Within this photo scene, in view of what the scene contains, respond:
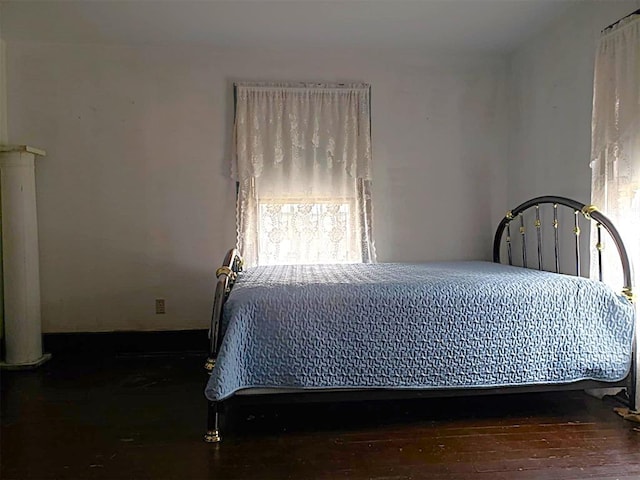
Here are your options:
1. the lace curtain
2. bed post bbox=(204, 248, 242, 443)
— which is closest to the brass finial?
the lace curtain

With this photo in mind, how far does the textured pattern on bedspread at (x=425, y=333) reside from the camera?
6.82 ft

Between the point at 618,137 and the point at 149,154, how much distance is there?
10.3ft

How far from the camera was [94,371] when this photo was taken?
309 centimetres

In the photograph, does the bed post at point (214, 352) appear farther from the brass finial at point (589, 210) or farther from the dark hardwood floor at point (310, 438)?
the brass finial at point (589, 210)

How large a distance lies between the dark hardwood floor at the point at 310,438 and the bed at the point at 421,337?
181mm

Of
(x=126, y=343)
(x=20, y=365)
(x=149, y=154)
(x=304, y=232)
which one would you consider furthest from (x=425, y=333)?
(x=20, y=365)

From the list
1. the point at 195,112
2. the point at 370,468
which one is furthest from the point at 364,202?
the point at 370,468

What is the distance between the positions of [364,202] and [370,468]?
7.18 feet

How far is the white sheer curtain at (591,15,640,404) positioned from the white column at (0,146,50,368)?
3.63 metres

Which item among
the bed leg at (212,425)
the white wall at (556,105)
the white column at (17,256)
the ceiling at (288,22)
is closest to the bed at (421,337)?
the bed leg at (212,425)

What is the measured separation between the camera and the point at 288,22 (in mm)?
3105

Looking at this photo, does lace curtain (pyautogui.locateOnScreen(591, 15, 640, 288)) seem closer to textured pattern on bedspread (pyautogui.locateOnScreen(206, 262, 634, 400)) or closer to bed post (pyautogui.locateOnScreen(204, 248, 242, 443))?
textured pattern on bedspread (pyautogui.locateOnScreen(206, 262, 634, 400))

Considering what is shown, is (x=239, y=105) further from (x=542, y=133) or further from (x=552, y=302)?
(x=552, y=302)

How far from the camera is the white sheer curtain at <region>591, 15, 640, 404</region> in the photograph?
2.28 m
